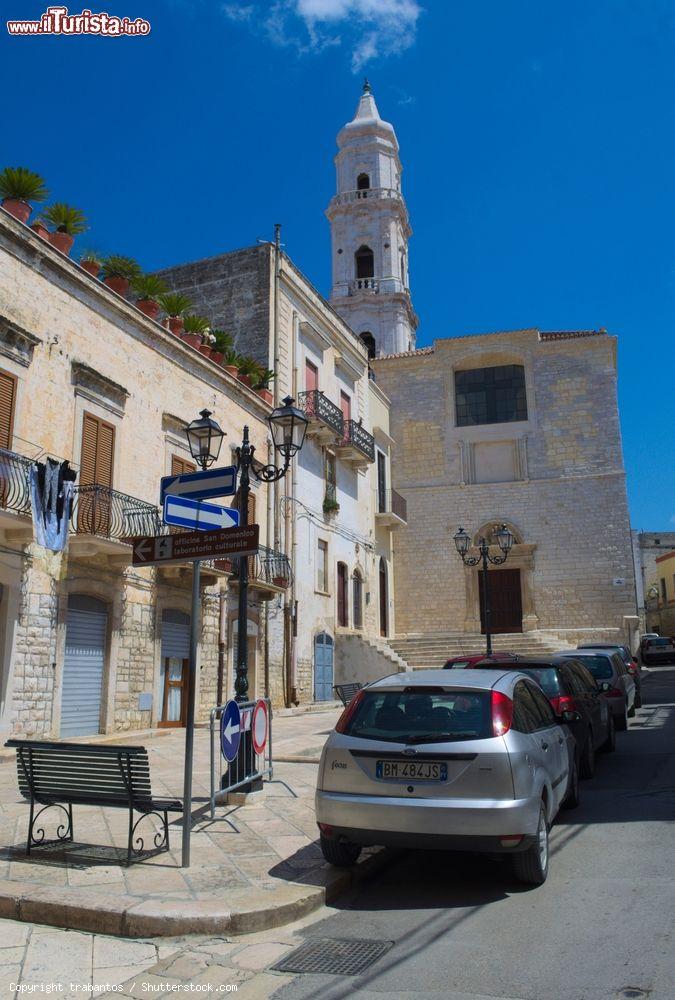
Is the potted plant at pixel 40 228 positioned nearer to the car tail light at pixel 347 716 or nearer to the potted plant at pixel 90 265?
the potted plant at pixel 90 265

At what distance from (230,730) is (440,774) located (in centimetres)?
281

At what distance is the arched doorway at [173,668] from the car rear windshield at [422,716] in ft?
34.0

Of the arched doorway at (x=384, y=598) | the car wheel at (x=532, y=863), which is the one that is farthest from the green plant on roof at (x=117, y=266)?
the arched doorway at (x=384, y=598)

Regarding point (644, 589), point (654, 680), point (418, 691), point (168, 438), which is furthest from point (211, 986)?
point (644, 589)

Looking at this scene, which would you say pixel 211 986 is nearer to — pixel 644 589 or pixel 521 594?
pixel 521 594

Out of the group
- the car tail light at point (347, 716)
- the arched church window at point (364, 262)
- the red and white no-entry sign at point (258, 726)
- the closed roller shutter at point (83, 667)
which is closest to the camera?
the car tail light at point (347, 716)

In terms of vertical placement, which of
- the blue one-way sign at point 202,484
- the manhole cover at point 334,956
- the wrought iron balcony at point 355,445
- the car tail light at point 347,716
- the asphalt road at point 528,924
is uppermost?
the wrought iron balcony at point 355,445

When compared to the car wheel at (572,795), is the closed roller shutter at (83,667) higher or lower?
higher

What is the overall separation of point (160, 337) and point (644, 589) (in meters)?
57.0

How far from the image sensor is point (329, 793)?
557 centimetres

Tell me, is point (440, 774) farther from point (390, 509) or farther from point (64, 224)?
point (390, 509)

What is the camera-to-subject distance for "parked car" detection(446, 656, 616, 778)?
9.38 meters

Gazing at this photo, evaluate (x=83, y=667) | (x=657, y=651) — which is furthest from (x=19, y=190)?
(x=657, y=651)

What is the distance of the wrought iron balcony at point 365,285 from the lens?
43656mm
